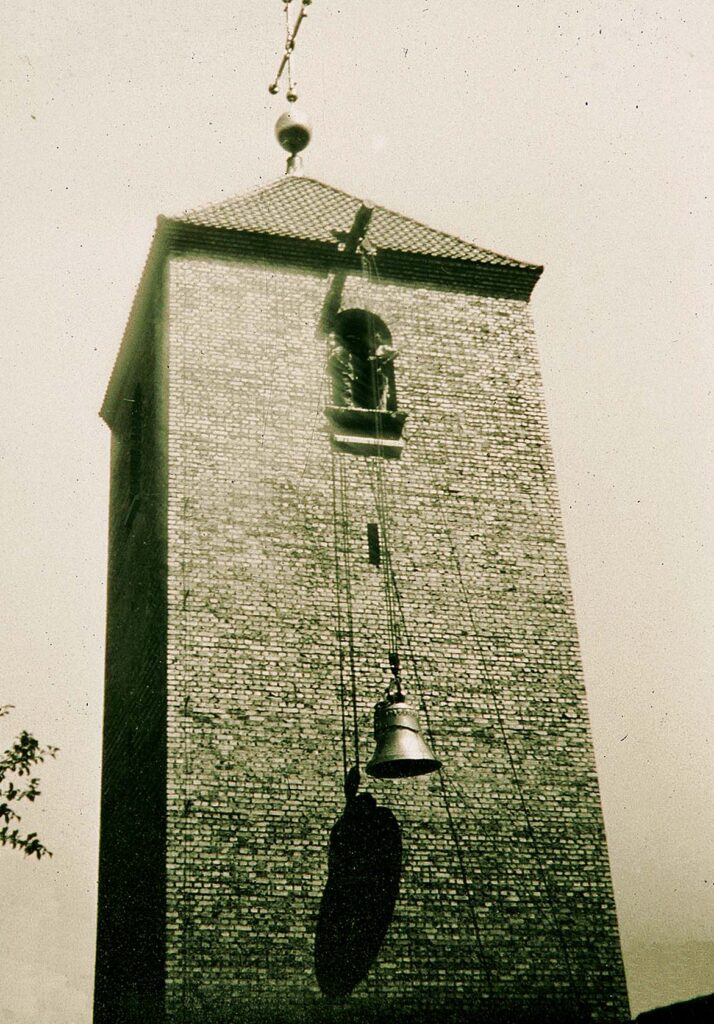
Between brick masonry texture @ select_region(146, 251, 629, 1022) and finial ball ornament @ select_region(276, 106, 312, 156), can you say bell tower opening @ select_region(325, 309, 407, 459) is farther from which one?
finial ball ornament @ select_region(276, 106, 312, 156)

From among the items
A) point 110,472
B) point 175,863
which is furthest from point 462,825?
point 110,472

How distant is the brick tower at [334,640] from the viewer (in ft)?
38.4

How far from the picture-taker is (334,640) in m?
13.0

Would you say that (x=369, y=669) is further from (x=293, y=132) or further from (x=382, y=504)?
(x=293, y=132)

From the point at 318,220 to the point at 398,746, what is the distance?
24.8 feet

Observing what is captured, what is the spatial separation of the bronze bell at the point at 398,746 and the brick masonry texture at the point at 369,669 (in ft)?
3.73

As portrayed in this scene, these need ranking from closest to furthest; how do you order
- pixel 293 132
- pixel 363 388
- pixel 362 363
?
pixel 363 388
pixel 362 363
pixel 293 132

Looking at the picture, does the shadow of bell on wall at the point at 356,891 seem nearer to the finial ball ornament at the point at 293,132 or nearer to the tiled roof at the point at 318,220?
the tiled roof at the point at 318,220

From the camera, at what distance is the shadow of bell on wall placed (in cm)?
1151

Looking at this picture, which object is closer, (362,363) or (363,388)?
(363,388)

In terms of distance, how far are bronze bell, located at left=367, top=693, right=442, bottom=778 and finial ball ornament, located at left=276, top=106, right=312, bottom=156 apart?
31.6ft

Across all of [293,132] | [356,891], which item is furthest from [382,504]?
[293,132]

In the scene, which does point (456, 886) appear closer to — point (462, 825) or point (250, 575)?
point (462, 825)

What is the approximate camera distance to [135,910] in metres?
13.1
